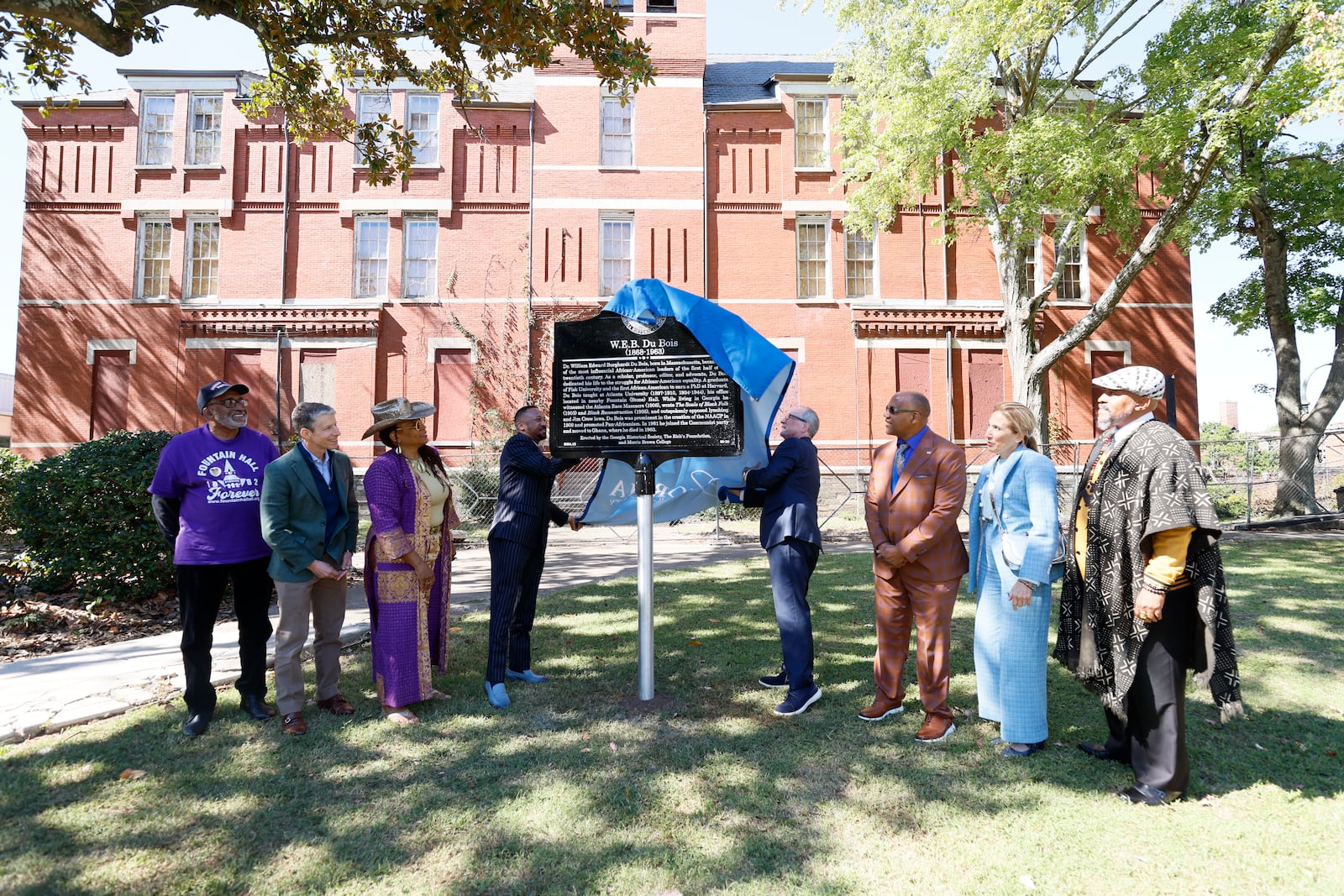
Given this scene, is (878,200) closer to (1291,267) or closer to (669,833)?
(1291,267)

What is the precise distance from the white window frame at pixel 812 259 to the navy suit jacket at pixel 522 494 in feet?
54.0

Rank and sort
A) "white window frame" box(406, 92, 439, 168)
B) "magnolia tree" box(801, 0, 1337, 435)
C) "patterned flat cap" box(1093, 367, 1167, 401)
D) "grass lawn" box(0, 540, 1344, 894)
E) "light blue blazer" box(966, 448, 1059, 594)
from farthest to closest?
"white window frame" box(406, 92, 439, 168), "magnolia tree" box(801, 0, 1337, 435), "light blue blazer" box(966, 448, 1059, 594), "patterned flat cap" box(1093, 367, 1167, 401), "grass lawn" box(0, 540, 1344, 894)

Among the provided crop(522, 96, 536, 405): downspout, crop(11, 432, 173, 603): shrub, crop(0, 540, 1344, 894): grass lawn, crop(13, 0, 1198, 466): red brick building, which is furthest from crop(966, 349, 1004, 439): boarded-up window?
crop(11, 432, 173, 603): shrub

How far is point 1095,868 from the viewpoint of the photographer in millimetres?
3068

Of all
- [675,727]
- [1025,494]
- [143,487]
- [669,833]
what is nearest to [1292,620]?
[1025,494]

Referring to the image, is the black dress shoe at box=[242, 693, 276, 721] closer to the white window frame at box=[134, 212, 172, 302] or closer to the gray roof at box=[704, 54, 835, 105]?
the white window frame at box=[134, 212, 172, 302]

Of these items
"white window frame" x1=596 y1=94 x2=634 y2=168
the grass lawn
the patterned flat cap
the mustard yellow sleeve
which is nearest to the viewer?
the grass lawn

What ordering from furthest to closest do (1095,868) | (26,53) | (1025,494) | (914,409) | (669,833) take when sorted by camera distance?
(26,53), (914,409), (1025,494), (669,833), (1095,868)

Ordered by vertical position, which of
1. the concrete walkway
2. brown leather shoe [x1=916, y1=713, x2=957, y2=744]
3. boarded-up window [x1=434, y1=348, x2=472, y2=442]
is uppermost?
boarded-up window [x1=434, y1=348, x2=472, y2=442]

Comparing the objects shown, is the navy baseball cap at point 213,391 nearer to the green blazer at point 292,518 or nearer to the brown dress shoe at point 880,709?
the green blazer at point 292,518

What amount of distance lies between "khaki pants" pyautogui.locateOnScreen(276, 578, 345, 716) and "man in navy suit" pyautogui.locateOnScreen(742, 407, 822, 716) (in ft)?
9.92

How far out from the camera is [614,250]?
2025cm

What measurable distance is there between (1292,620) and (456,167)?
2060cm

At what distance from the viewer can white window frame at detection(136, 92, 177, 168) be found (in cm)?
2005
